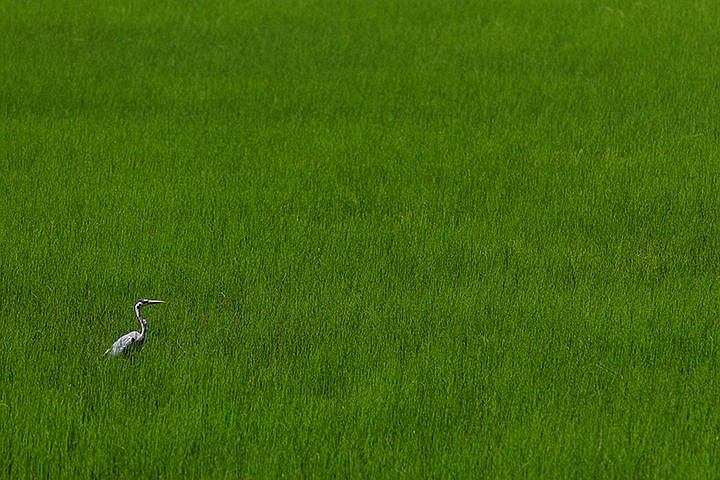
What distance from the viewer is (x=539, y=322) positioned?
→ 17.7 ft

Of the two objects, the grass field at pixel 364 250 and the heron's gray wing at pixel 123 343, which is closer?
the grass field at pixel 364 250

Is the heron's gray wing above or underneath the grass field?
above

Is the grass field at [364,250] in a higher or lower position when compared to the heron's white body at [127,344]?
lower

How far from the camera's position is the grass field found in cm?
440

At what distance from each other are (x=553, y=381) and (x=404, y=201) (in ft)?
8.17

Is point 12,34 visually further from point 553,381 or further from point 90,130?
point 553,381

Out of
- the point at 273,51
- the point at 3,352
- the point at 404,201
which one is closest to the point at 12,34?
the point at 273,51

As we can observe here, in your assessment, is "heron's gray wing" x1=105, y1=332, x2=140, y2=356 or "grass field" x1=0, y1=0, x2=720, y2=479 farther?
"heron's gray wing" x1=105, y1=332, x2=140, y2=356

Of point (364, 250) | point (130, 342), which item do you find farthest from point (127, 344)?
point (364, 250)

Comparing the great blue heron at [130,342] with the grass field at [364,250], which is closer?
the grass field at [364,250]

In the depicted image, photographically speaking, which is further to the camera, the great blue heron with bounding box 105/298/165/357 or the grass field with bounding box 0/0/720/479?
the great blue heron with bounding box 105/298/165/357

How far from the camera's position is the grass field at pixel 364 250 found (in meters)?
4.40

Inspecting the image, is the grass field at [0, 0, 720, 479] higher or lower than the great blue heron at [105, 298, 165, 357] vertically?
lower

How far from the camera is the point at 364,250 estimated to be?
249 inches
